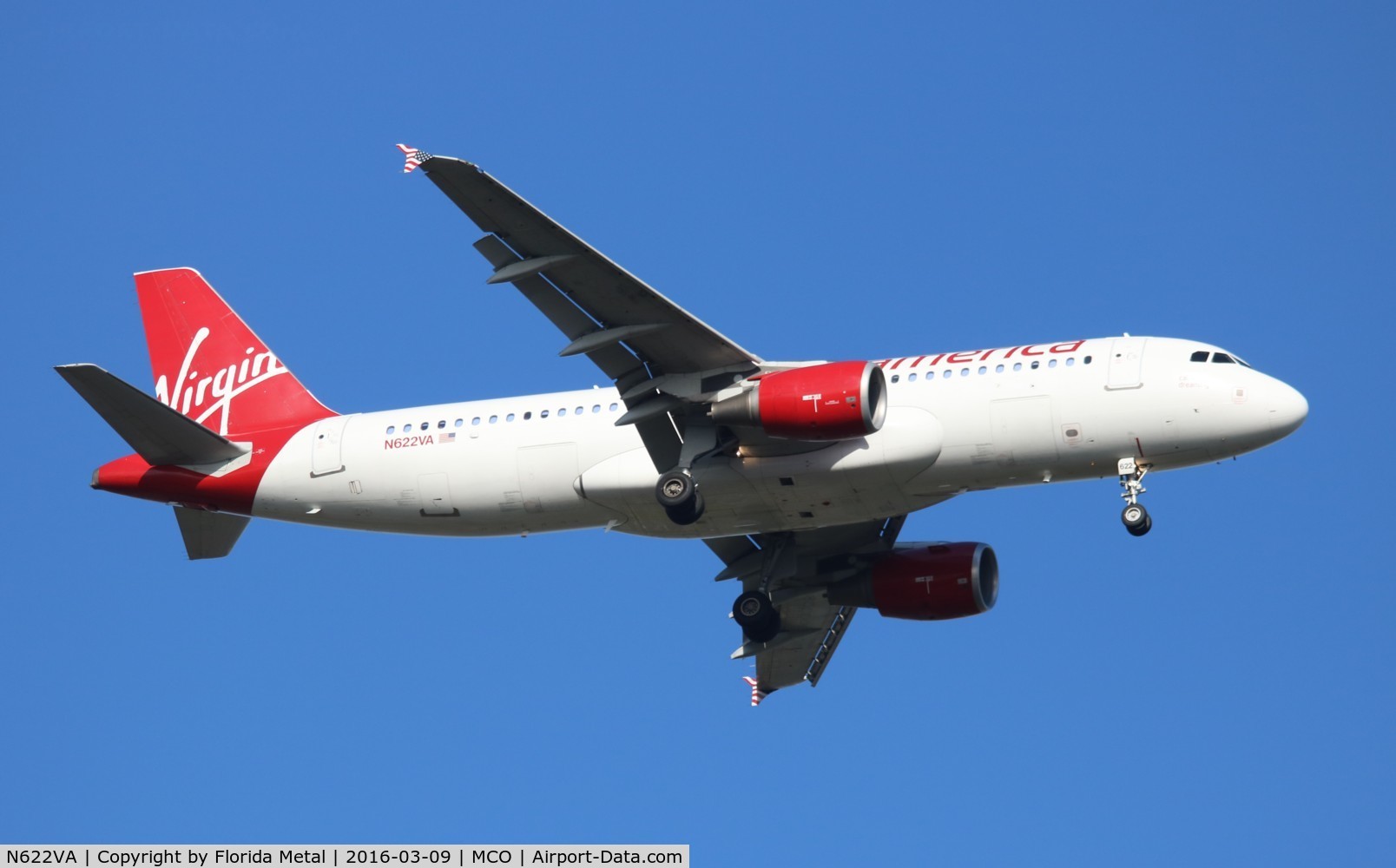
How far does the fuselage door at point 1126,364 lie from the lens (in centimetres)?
3950

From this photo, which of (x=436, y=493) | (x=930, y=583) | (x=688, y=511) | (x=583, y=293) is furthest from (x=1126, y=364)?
(x=436, y=493)

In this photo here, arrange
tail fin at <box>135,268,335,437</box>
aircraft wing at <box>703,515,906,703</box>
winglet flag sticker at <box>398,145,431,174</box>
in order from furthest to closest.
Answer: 1. aircraft wing at <box>703,515,906,703</box>
2. tail fin at <box>135,268,335,437</box>
3. winglet flag sticker at <box>398,145,431,174</box>

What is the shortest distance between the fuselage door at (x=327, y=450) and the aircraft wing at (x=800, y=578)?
9506 millimetres

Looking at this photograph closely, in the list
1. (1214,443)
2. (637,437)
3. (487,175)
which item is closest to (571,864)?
(637,437)

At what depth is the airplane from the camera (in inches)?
1548

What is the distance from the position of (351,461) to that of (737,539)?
978cm

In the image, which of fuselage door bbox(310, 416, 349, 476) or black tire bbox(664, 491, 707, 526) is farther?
fuselage door bbox(310, 416, 349, 476)

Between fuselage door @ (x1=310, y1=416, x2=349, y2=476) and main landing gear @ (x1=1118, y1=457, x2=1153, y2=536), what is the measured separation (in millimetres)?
17397

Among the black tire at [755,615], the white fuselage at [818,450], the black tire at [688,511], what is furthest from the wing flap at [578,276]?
the black tire at [755,615]

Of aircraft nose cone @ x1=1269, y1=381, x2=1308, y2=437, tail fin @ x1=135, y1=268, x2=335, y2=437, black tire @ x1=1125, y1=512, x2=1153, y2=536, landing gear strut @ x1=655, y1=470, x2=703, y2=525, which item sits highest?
tail fin @ x1=135, y1=268, x2=335, y2=437

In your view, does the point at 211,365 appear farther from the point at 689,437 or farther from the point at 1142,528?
the point at 1142,528

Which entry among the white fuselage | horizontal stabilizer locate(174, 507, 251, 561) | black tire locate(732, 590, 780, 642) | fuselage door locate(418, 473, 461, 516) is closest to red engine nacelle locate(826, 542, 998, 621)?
black tire locate(732, 590, 780, 642)

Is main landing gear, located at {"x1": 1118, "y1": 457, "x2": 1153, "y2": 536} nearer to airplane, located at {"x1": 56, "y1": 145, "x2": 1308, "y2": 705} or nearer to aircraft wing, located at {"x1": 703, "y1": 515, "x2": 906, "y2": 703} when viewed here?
airplane, located at {"x1": 56, "y1": 145, "x2": 1308, "y2": 705}

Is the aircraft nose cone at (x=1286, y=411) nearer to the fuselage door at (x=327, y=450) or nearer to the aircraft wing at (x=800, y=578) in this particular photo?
the aircraft wing at (x=800, y=578)
